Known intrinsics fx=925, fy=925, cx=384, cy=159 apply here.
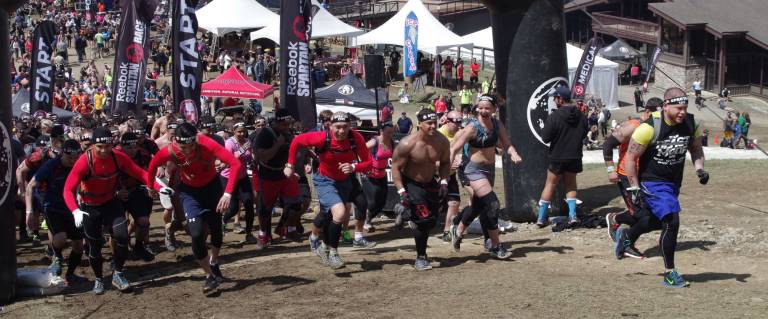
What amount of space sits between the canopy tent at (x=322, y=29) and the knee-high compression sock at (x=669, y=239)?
2710cm

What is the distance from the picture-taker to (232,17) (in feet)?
119

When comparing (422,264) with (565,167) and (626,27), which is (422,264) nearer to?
(565,167)

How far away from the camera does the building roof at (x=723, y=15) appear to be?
137ft

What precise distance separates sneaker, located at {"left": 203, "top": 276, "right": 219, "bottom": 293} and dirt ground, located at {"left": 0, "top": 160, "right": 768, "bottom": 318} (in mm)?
78

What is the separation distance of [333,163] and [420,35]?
2579cm

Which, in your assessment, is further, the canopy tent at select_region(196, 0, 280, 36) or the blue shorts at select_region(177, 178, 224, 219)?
the canopy tent at select_region(196, 0, 280, 36)

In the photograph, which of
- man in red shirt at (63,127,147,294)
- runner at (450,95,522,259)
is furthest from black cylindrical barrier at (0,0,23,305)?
runner at (450,95,522,259)

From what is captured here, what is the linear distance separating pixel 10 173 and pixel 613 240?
6683 mm

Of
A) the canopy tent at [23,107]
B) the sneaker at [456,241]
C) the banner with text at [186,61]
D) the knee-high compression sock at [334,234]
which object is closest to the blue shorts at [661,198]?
the sneaker at [456,241]

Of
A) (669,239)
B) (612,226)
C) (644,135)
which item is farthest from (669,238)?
(612,226)

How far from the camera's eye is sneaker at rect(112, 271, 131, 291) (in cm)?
962

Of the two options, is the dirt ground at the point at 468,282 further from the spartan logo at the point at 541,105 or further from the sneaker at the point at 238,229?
the spartan logo at the point at 541,105

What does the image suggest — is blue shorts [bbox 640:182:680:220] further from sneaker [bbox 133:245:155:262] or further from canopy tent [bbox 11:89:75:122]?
canopy tent [bbox 11:89:75:122]

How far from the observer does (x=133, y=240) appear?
12680 millimetres
